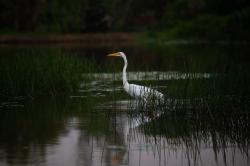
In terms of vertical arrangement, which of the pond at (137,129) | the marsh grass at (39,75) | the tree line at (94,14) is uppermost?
the tree line at (94,14)

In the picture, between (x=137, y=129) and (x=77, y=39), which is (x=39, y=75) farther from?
(x=77, y=39)

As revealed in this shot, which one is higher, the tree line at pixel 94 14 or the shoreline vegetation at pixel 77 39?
the tree line at pixel 94 14

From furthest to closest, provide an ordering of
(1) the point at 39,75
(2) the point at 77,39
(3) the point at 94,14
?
1. (3) the point at 94,14
2. (2) the point at 77,39
3. (1) the point at 39,75

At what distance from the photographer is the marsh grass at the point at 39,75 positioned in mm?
16953

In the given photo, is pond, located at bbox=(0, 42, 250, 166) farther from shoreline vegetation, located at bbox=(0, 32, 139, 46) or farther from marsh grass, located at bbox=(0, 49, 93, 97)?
shoreline vegetation, located at bbox=(0, 32, 139, 46)

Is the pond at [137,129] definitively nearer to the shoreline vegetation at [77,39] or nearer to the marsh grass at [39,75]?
the marsh grass at [39,75]

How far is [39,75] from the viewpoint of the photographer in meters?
17.3

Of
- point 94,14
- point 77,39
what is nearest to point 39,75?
point 77,39

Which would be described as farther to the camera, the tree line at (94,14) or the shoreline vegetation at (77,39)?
the tree line at (94,14)

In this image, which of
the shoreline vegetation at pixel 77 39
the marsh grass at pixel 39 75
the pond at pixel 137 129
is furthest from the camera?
the shoreline vegetation at pixel 77 39

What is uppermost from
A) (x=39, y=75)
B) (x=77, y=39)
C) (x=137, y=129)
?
(x=77, y=39)

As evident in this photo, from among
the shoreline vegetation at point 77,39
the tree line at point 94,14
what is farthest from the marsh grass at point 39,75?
the tree line at point 94,14

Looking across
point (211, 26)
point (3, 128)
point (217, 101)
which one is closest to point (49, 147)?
point (3, 128)

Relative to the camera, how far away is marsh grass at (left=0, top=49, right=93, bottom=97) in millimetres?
16953
